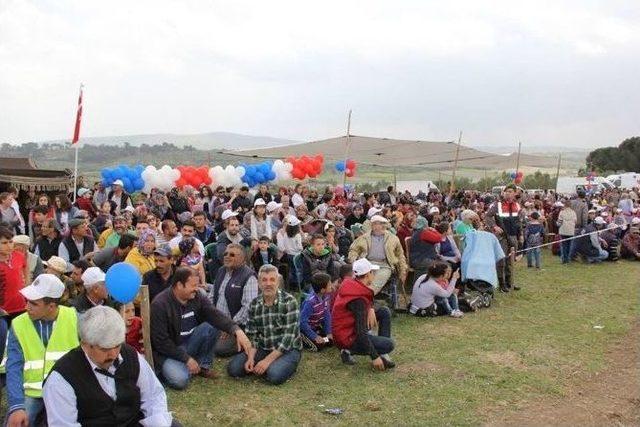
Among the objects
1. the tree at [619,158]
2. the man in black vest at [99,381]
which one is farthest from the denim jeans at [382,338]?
the tree at [619,158]

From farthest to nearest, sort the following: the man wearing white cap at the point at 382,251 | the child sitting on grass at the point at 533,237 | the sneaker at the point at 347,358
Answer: the child sitting on grass at the point at 533,237, the man wearing white cap at the point at 382,251, the sneaker at the point at 347,358

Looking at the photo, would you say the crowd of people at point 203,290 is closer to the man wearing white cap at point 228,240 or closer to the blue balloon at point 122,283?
the man wearing white cap at point 228,240

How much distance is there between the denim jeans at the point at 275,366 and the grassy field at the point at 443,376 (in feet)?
0.27

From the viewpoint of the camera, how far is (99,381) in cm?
307

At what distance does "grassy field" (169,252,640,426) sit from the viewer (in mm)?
4953

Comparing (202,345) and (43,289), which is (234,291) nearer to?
(202,345)

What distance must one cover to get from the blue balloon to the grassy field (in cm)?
101

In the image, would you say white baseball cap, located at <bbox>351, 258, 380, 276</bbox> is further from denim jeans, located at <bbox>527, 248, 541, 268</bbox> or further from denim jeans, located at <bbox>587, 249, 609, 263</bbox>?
denim jeans, located at <bbox>587, 249, 609, 263</bbox>

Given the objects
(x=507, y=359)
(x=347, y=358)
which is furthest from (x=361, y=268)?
(x=507, y=359)

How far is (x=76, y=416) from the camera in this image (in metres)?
3.01

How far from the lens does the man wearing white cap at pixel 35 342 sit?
11.9 ft

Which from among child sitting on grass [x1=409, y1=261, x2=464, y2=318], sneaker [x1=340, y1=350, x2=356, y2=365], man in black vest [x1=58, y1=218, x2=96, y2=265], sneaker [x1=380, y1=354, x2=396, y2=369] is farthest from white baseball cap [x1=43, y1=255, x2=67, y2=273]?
child sitting on grass [x1=409, y1=261, x2=464, y2=318]

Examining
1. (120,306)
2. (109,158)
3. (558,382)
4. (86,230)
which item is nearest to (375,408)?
(558,382)

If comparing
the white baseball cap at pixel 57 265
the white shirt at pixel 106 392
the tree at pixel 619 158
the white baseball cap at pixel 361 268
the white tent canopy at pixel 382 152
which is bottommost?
the white shirt at pixel 106 392
